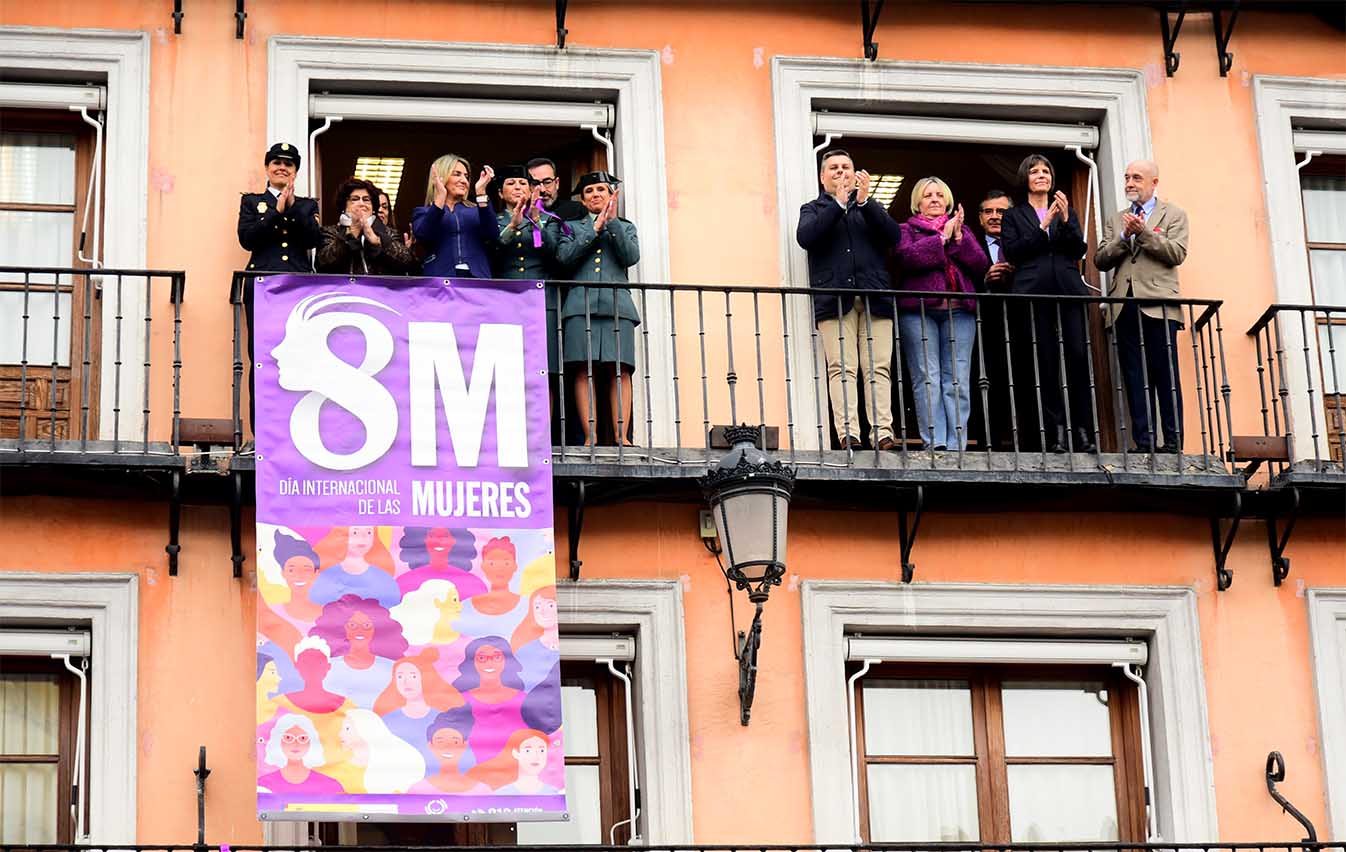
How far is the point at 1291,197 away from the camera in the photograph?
1872cm

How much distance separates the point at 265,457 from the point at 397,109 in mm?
2729

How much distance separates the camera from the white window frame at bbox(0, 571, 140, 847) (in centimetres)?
1623

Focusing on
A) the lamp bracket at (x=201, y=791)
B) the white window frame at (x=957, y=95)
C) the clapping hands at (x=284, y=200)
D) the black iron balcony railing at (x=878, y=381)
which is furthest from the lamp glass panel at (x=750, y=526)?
the clapping hands at (x=284, y=200)

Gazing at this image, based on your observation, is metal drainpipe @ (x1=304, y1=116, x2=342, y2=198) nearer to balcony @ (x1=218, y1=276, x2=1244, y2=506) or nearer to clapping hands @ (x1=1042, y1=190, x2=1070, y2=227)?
balcony @ (x1=218, y1=276, x2=1244, y2=506)

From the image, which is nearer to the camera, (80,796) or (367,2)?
(80,796)

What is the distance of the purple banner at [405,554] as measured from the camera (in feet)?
52.9

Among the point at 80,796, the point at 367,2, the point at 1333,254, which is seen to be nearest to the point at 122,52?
the point at 367,2

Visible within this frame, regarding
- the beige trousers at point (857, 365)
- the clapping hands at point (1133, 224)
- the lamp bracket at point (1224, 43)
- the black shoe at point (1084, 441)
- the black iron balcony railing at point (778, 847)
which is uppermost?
the lamp bracket at point (1224, 43)

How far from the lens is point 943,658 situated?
1731 centimetres

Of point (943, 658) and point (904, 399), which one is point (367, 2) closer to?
point (904, 399)

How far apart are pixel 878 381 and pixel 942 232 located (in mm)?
950

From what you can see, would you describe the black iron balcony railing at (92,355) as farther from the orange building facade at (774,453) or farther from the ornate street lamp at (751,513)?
the ornate street lamp at (751,513)

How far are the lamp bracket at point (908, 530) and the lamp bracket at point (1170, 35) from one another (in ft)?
11.1

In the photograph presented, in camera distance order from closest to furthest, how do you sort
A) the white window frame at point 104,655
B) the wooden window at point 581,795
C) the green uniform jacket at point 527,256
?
1. the white window frame at point 104,655
2. the wooden window at point 581,795
3. the green uniform jacket at point 527,256
